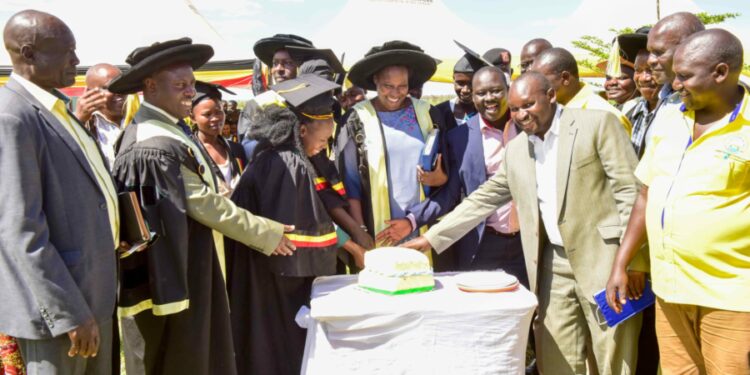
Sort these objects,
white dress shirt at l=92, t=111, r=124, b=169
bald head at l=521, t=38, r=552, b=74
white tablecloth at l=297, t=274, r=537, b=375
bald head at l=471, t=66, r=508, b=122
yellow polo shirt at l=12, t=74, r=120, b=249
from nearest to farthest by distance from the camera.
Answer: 1. yellow polo shirt at l=12, t=74, r=120, b=249
2. white tablecloth at l=297, t=274, r=537, b=375
3. bald head at l=471, t=66, r=508, b=122
4. white dress shirt at l=92, t=111, r=124, b=169
5. bald head at l=521, t=38, r=552, b=74

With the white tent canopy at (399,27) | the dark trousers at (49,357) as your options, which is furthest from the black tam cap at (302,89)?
the white tent canopy at (399,27)

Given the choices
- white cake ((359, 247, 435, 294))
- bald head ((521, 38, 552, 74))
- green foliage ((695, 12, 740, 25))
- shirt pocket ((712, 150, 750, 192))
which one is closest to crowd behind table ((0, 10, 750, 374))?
shirt pocket ((712, 150, 750, 192))

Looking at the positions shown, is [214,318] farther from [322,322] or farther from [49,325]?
[49,325]

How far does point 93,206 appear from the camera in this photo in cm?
260

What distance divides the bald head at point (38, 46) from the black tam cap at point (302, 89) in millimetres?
1350

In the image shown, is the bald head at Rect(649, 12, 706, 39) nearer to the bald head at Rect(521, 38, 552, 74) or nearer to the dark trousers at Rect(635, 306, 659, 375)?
the dark trousers at Rect(635, 306, 659, 375)

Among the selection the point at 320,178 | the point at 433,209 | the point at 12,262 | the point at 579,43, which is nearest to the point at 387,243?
the point at 433,209

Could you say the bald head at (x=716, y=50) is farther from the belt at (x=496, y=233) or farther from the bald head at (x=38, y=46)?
the bald head at (x=38, y=46)

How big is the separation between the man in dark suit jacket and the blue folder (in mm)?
1082

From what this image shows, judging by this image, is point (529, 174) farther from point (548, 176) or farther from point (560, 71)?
point (560, 71)

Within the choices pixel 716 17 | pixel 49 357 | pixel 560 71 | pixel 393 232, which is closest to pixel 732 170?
pixel 560 71

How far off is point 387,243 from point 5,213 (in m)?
2.50

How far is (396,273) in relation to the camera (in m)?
3.13

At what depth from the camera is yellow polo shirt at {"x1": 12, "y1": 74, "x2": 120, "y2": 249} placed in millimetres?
2562
